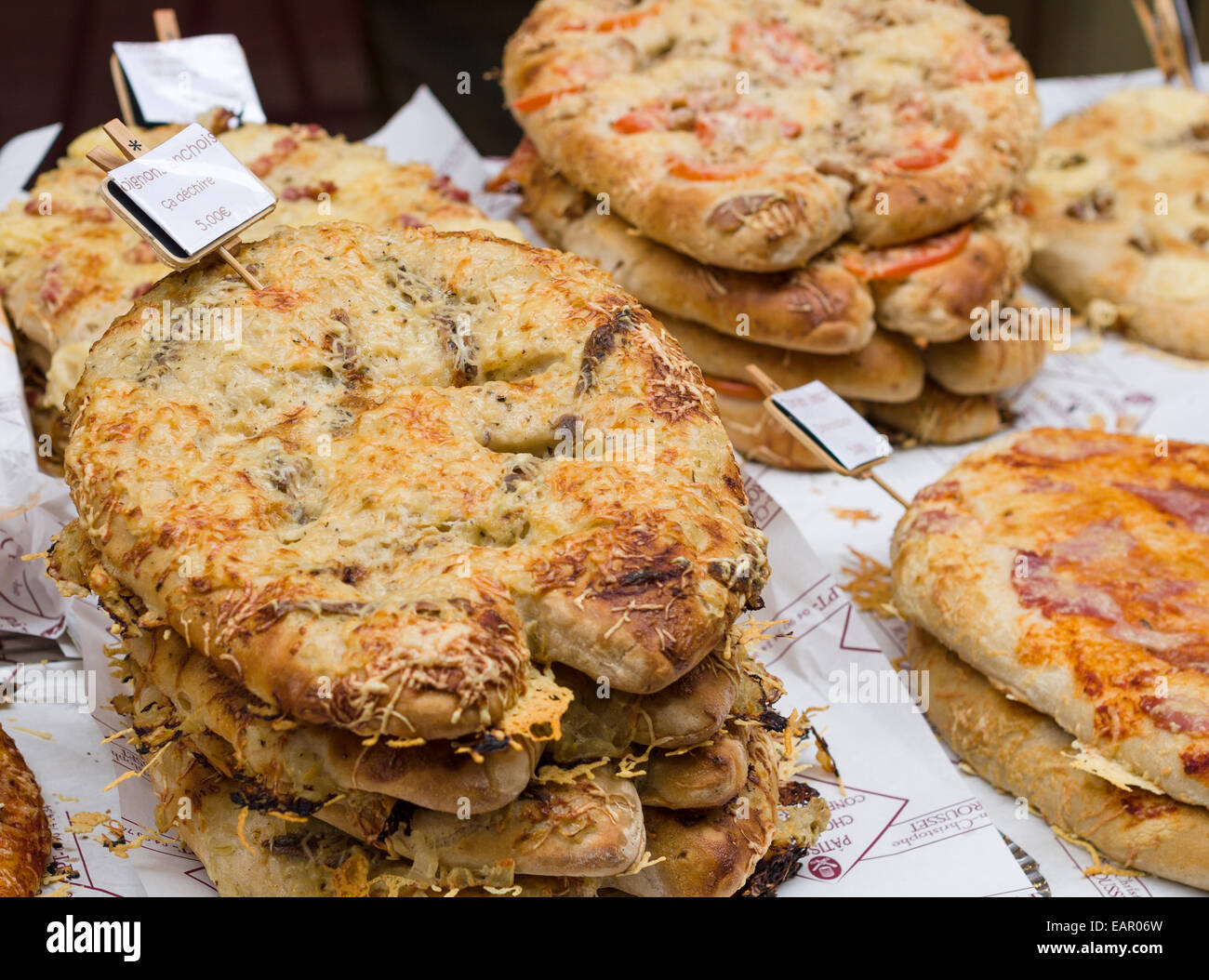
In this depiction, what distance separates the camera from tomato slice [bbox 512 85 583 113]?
474 centimetres

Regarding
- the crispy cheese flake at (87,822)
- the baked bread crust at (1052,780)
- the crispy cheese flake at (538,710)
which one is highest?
the crispy cheese flake at (538,710)

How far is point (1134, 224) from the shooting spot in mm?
5379

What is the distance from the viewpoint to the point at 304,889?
240 cm

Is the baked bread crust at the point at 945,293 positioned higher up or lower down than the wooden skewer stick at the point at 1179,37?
lower down

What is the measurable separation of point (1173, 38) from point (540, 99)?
339 cm

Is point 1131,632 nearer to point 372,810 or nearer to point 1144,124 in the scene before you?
point 372,810

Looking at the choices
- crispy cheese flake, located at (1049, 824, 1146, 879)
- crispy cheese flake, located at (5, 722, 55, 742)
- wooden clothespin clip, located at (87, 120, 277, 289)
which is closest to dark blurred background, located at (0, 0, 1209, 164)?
wooden clothespin clip, located at (87, 120, 277, 289)

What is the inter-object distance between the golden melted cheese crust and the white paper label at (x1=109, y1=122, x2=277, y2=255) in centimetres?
102

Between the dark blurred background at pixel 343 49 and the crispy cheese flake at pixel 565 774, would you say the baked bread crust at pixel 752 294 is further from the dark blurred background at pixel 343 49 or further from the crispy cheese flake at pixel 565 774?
the dark blurred background at pixel 343 49

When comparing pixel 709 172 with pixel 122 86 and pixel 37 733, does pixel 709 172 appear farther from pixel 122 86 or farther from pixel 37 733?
pixel 37 733

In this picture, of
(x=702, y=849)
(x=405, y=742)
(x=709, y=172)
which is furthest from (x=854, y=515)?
(x=405, y=742)

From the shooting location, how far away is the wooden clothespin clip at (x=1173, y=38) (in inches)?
249

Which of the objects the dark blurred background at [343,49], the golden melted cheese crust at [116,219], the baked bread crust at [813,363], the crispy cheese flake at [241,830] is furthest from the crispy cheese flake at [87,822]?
the dark blurred background at [343,49]
